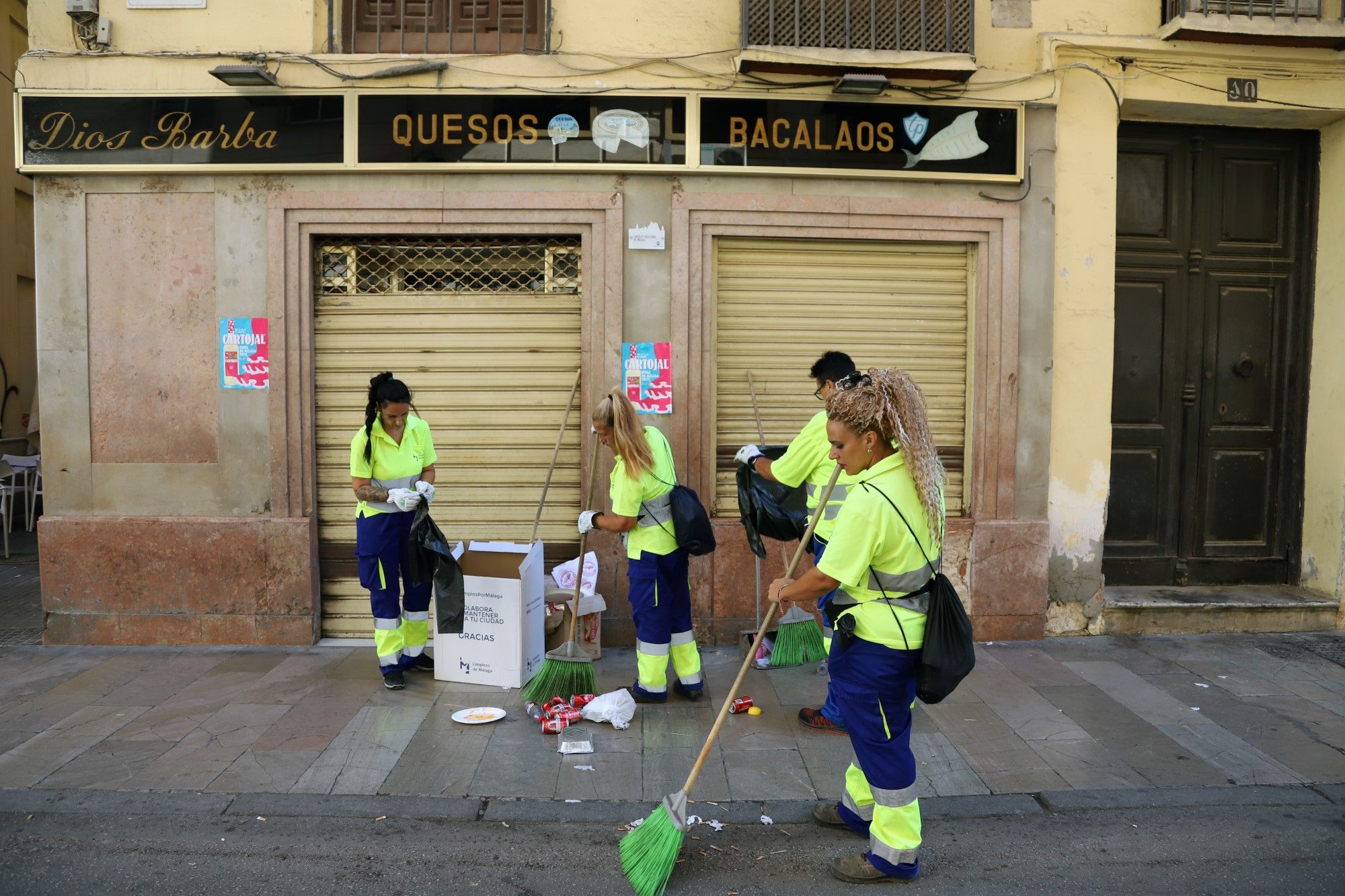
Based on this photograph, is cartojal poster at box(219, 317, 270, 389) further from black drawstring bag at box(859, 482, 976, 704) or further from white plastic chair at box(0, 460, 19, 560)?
black drawstring bag at box(859, 482, 976, 704)

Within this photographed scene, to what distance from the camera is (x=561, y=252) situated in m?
7.32

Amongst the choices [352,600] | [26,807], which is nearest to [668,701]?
[352,600]

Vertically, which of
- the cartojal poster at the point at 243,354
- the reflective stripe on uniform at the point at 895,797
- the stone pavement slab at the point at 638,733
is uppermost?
the cartojal poster at the point at 243,354

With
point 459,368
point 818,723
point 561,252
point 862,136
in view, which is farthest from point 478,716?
point 862,136

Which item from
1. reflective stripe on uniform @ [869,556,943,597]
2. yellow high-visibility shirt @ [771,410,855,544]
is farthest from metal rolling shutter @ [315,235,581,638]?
reflective stripe on uniform @ [869,556,943,597]

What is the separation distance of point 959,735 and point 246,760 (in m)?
3.76

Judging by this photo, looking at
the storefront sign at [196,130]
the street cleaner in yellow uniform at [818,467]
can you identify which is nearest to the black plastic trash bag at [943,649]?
the street cleaner in yellow uniform at [818,467]

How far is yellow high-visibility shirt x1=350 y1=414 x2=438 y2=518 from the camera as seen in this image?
6070 millimetres

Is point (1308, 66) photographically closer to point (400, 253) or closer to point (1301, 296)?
point (1301, 296)

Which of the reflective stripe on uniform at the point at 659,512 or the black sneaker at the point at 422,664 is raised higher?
the reflective stripe on uniform at the point at 659,512

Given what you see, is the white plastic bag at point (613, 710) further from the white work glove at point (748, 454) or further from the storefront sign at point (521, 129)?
the storefront sign at point (521, 129)

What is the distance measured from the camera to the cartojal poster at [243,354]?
7.13 m

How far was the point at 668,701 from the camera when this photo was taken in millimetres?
5973

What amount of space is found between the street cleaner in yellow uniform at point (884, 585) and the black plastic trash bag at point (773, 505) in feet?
6.20
